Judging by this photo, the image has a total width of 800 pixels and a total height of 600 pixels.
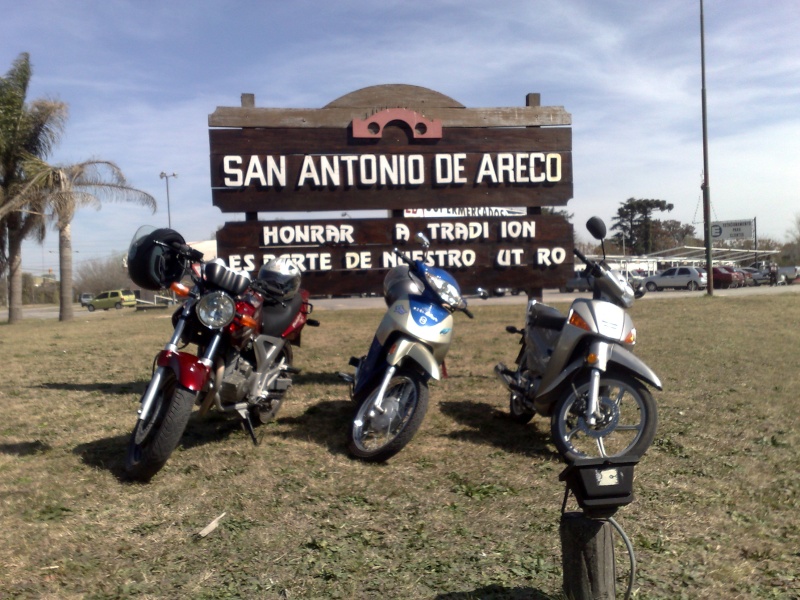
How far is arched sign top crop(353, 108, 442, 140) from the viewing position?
8.35 meters

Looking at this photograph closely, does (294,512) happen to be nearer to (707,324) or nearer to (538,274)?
(538,274)

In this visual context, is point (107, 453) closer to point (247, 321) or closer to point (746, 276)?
point (247, 321)

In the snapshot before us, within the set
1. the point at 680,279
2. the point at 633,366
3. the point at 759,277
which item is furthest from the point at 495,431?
the point at 759,277

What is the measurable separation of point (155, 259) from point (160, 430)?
117cm

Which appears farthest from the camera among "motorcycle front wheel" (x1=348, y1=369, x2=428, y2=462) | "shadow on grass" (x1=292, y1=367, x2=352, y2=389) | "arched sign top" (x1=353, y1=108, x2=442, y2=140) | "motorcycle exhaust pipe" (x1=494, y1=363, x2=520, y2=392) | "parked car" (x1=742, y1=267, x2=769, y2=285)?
"parked car" (x1=742, y1=267, x2=769, y2=285)

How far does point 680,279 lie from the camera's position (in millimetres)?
40750

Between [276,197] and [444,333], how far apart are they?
390 centimetres

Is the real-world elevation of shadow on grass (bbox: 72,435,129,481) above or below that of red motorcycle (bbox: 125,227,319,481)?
below

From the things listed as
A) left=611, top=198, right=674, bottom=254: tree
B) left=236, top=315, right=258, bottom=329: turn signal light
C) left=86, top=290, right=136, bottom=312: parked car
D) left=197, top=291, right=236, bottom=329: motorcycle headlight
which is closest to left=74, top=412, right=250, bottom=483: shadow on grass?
left=236, top=315, right=258, bottom=329: turn signal light

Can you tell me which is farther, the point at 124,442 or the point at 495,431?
the point at 495,431

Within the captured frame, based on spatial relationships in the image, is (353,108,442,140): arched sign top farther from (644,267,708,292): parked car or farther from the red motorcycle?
(644,267,708,292): parked car

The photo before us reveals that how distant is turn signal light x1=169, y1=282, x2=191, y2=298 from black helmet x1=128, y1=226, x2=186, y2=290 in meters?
0.11

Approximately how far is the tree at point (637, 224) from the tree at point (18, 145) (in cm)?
6917

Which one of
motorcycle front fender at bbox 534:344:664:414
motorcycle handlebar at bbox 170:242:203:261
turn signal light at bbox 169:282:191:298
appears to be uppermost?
motorcycle handlebar at bbox 170:242:203:261
